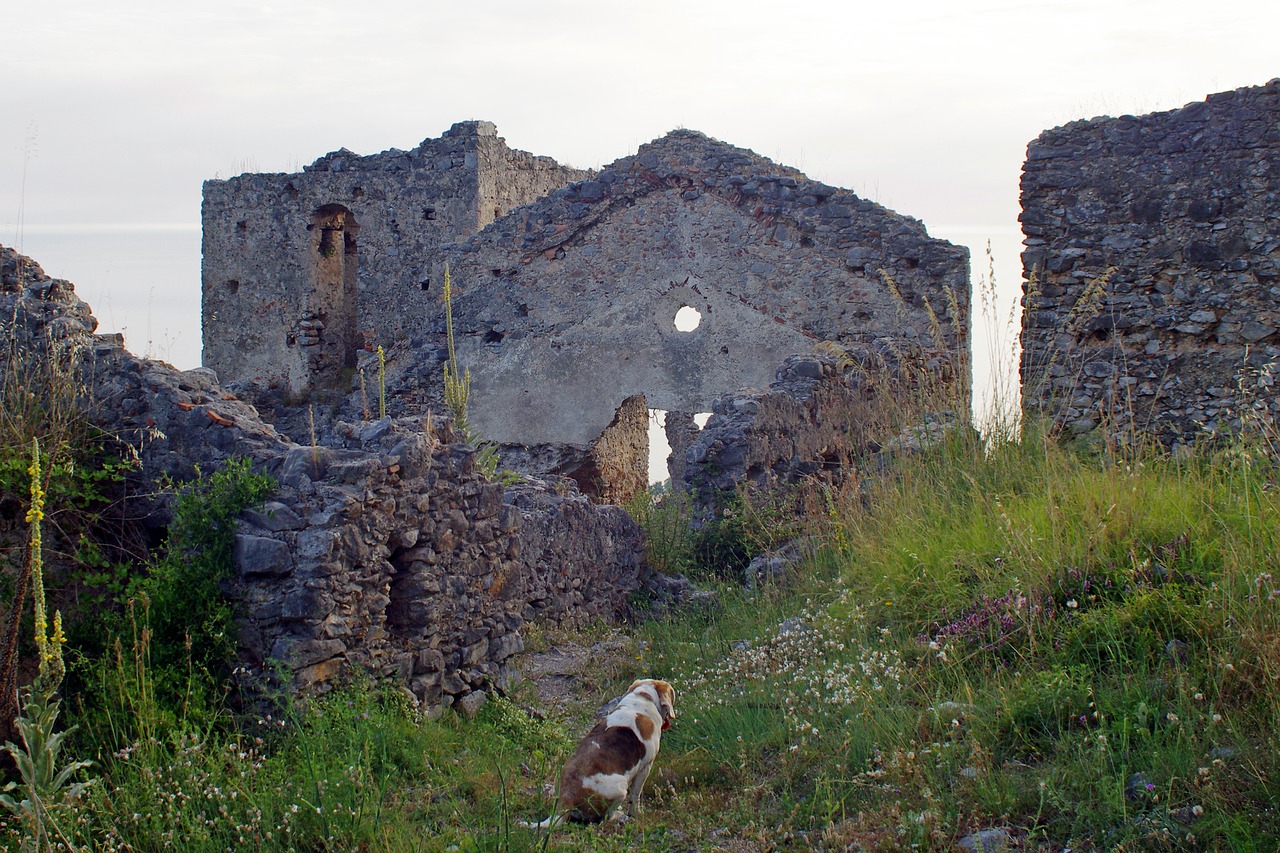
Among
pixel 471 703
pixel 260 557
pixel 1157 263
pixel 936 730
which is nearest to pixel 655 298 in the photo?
pixel 1157 263

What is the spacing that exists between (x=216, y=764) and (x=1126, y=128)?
757 centimetres

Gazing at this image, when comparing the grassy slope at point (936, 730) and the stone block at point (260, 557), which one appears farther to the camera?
the stone block at point (260, 557)

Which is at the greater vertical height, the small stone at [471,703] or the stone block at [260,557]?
the stone block at [260,557]

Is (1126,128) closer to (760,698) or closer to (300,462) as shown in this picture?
(760,698)

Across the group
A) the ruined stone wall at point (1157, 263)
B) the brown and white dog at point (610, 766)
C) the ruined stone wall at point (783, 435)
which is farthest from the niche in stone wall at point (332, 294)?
the brown and white dog at point (610, 766)

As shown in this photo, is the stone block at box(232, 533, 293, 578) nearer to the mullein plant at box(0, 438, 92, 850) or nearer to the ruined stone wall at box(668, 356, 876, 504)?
the mullein plant at box(0, 438, 92, 850)

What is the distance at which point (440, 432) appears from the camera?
21.5ft

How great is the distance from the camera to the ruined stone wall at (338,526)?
16.5ft

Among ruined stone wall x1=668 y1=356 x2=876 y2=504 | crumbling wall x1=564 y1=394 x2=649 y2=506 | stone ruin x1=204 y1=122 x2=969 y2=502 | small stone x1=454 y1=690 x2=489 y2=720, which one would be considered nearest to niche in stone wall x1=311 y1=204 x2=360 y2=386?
stone ruin x1=204 y1=122 x2=969 y2=502

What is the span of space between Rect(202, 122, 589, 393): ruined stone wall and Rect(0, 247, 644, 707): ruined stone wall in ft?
42.8

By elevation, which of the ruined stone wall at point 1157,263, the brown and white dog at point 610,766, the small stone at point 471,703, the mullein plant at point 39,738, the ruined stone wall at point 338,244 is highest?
the ruined stone wall at point 338,244

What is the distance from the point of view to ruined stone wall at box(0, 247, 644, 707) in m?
5.02

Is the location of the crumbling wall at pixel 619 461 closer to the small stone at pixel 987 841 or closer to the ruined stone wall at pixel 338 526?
the ruined stone wall at pixel 338 526

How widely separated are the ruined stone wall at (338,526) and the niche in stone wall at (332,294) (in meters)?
15.1
